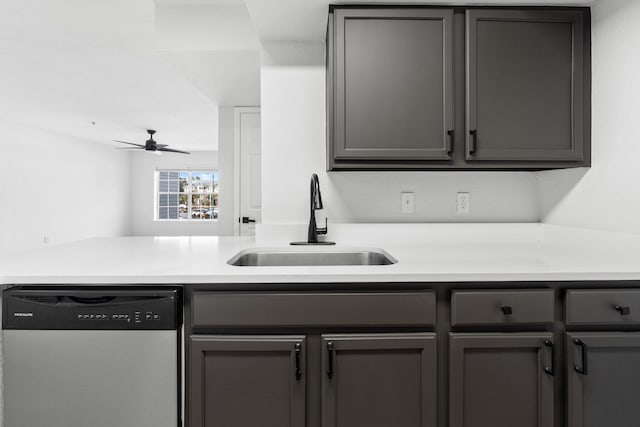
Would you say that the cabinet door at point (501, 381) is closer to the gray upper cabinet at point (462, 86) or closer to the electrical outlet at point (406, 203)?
the gray upper cabinet at point (462, 86)

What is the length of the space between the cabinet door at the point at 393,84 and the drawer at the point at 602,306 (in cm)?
75

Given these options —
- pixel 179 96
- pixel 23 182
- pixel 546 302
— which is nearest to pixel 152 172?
pixel 23 182

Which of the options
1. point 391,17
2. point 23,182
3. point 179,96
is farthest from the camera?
point 23,182

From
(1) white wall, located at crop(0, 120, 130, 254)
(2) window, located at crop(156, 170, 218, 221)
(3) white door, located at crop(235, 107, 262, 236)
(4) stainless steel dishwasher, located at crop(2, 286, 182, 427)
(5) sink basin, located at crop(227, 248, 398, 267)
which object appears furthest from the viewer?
(2) window, located at crop(156, 170, 218, 221)

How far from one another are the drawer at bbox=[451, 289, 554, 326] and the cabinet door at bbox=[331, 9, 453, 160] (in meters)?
0.70

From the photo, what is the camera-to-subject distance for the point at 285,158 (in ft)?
6.75

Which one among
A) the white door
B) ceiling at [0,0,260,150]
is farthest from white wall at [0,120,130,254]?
the white door

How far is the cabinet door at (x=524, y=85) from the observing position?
66.0 inches

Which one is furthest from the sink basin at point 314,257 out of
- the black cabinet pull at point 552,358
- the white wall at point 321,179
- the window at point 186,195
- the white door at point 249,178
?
the window at point 186,195

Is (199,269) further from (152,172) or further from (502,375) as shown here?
(152,172)

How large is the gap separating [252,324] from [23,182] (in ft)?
23.9

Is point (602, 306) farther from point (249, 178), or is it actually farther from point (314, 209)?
point (249, 178)

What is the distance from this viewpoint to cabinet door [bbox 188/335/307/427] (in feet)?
3.91

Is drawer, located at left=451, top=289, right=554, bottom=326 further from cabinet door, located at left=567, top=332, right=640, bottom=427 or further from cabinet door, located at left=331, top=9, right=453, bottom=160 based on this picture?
cabinet door, located at left=331, top=9, right=453, bottom=160
